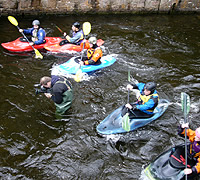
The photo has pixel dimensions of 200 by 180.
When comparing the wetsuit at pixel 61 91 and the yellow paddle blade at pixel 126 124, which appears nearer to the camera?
the yellow paddle blade at pixel 126 124

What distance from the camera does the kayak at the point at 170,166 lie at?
347 centimetres

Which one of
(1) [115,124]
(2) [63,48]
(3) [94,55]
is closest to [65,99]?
(1) [115,124]

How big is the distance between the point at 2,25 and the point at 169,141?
28.8 ft

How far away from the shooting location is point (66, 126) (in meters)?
4.88

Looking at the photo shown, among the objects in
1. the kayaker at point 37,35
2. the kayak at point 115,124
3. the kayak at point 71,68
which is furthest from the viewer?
the kayaker at point 37,35

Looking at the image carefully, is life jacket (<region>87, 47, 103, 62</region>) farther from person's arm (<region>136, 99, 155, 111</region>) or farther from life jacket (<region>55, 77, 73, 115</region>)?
person's arm (<region>136, 99, 155, 111</region>)

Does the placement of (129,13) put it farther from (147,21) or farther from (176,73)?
(176,73)

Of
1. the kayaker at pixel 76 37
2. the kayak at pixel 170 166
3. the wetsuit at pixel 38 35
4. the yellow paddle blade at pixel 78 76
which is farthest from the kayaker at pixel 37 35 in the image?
the kayak at pixel 170 166

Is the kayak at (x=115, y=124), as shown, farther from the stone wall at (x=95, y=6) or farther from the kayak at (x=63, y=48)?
the stone wall at (x=95, y=6)

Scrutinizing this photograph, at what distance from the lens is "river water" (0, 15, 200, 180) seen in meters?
4.07

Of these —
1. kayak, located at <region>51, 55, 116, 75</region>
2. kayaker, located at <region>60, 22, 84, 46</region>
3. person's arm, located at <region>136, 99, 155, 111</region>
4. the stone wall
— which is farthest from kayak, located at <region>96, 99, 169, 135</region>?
the stone wall

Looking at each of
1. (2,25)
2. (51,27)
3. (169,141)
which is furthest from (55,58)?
(169,141)

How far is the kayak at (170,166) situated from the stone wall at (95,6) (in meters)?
9.54

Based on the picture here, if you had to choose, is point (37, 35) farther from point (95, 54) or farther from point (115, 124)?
point (115, 124)
